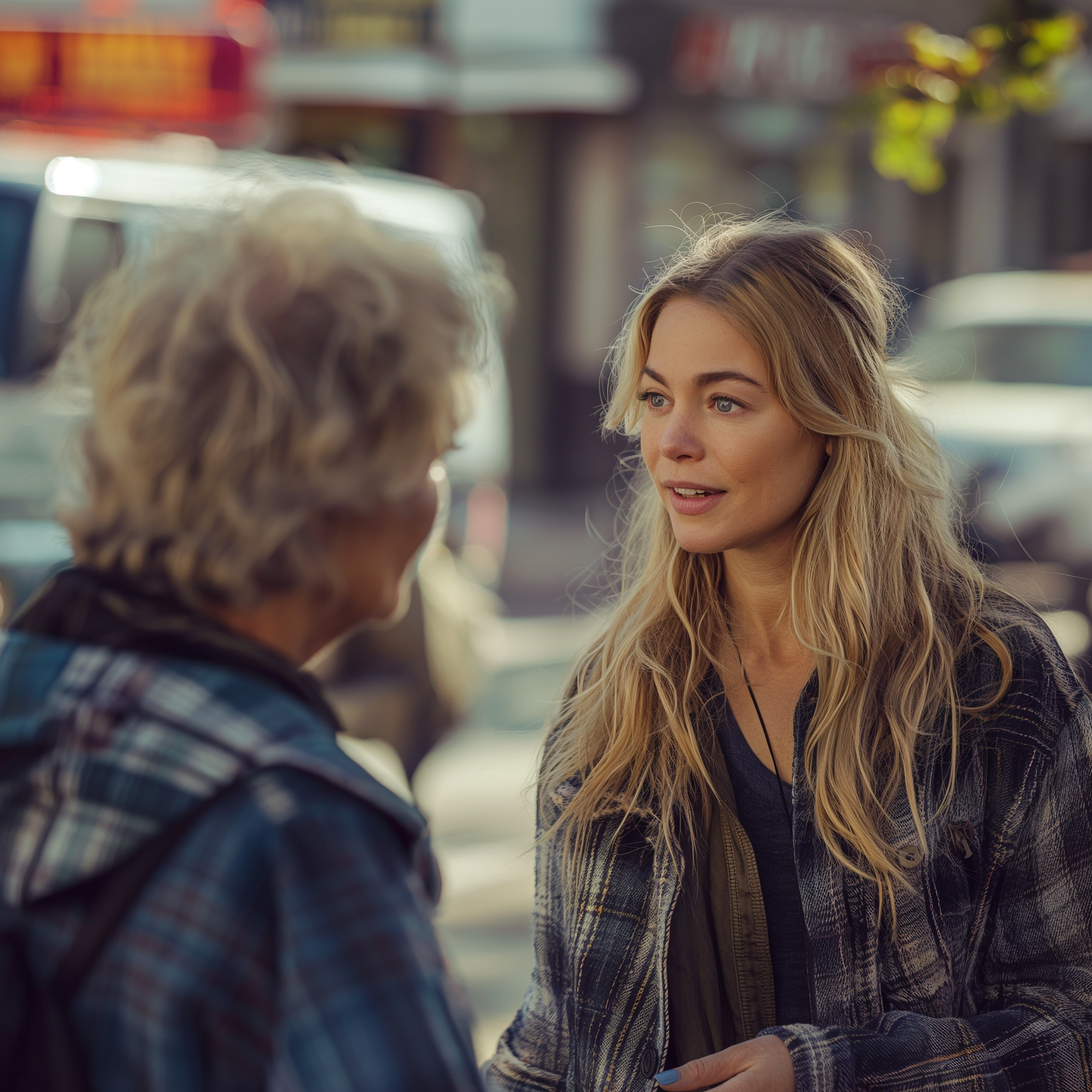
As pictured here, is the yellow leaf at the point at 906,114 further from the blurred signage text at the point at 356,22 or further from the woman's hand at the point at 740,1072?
the blurred signage text at the point at 356,22

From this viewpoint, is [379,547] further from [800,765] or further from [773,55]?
[773,55]

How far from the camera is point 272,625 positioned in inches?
46.9

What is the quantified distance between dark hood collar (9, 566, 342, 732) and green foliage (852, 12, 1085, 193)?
2.41 meters

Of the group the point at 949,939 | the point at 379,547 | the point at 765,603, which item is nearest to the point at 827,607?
the point at 765,603

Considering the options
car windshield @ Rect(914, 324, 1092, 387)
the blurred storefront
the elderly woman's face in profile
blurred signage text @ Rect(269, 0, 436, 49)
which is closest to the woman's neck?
the elderly woman's face in profile

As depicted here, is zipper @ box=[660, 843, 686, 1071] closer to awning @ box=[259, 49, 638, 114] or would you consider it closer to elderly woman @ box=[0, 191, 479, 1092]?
elderly woman @ box=[0, 191, 479, 1092]

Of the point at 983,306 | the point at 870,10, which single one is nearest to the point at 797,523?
the point at 983,306

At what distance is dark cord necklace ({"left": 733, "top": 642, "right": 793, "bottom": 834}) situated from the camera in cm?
192

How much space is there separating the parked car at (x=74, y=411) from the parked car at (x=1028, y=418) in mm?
3299

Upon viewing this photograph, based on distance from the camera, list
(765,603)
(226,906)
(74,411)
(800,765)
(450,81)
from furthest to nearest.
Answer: (450,81)
(74,411)
(765,603)
(800,765)
(226,906)

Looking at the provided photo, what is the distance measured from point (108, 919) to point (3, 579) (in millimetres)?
4293

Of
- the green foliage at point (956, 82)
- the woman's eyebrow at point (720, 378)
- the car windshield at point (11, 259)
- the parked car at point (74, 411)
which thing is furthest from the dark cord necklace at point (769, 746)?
the car windshield at point (11, 259)

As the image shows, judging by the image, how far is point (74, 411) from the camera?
435 centimetres

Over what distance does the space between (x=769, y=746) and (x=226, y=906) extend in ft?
3.65
